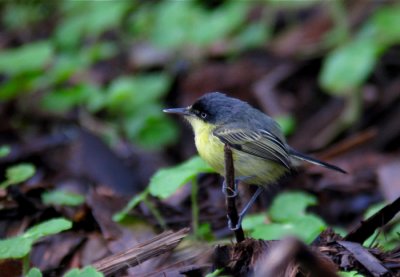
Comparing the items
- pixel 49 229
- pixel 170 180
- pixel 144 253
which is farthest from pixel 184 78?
pixel 49 229

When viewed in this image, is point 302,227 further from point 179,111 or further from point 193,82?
point 193,82

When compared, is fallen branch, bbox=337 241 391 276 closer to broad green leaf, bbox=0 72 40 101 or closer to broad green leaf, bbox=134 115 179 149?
broad green leaf, bbox=134 115 179 149

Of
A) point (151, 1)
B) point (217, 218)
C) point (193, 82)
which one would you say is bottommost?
point (217, 218)

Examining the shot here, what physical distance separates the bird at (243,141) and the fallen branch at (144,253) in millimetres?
776

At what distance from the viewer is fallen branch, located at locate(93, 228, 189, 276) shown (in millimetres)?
3773

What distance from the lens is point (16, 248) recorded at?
3551mm

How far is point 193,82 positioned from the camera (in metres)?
8.44

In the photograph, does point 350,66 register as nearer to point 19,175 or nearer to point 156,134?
point 156,134

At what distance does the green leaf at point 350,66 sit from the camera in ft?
23.0

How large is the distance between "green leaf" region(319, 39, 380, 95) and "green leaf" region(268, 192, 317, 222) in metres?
2.31

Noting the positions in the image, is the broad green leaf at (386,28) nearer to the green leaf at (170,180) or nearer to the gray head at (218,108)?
the gray head at (218,108)

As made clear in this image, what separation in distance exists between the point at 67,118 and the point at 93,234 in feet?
12.3

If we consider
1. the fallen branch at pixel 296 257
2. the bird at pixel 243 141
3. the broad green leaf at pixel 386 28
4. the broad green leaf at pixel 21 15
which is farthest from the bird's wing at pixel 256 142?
the broad green leaf at pixel 21 15

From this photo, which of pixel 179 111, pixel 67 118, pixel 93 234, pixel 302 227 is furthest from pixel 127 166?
pixel 302 227
